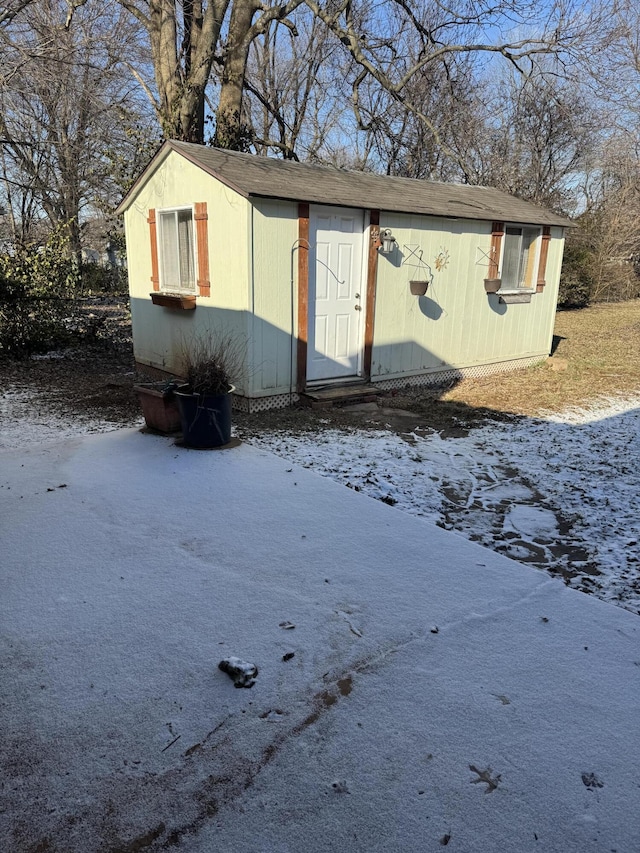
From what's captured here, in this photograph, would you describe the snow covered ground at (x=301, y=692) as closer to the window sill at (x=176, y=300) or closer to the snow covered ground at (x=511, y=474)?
the snow covered ground at (x=511, y=474)

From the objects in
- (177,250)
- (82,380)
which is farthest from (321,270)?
(82,380)

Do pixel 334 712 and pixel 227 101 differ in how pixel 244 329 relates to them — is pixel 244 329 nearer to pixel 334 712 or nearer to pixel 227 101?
pixel 334 712

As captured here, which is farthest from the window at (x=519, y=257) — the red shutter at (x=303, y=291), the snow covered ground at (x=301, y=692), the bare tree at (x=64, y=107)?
the bare tree at (x=64, y=107)

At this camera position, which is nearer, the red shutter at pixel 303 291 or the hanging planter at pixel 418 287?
the red shutter at pixel 303 291

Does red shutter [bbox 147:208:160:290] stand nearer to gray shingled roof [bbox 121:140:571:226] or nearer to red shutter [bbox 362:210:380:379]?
gray shingled roof [bbox 121:140:571:226]

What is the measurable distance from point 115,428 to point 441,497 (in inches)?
125

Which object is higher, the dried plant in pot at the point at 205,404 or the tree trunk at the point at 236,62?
the tree trunk at the point at 236,62

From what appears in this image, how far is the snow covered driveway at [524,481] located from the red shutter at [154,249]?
304 centimetres

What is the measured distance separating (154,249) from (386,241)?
2.82m

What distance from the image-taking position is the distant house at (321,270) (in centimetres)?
592

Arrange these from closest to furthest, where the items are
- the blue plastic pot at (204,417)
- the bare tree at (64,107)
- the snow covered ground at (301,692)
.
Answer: the snow covered ground at (301,692)
the blue plastic pot at (204,417)
the bare tree at (64,107)

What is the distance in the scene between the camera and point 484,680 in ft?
7.33

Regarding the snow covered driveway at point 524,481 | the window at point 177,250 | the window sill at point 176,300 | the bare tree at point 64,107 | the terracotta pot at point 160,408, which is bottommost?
the snow covered driveway at point 524,481

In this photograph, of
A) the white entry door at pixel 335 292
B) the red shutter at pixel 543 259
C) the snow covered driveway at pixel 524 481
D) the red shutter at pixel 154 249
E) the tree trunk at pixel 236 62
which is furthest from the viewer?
the tree trunk at pixel 236 62
